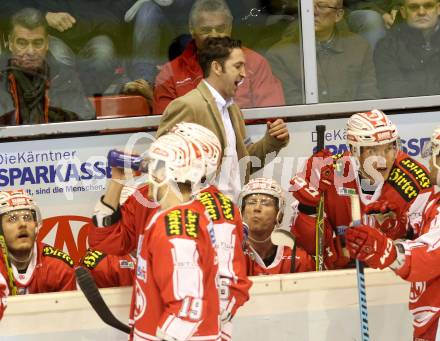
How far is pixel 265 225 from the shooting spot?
18.9 feet

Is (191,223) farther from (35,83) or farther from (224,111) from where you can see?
(35,83)

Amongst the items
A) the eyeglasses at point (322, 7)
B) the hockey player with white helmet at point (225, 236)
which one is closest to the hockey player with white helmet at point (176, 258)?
the hockey player with white helmet at point (225, 236)

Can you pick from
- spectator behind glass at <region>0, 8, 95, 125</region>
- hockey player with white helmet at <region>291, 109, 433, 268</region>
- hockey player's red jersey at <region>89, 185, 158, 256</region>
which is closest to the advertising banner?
spectator behind glass at <region>0, 8, 95, 125</region>

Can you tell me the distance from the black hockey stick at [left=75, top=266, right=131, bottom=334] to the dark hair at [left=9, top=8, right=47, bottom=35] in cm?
175

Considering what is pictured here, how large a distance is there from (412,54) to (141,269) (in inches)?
110

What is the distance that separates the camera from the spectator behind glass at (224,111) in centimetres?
570

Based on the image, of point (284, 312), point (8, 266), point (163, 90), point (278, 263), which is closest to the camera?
point (284, 312)

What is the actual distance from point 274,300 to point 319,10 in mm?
1827

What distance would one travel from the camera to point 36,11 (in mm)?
6023

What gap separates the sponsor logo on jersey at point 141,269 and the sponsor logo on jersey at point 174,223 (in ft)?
0.65

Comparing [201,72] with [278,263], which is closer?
[278,263]

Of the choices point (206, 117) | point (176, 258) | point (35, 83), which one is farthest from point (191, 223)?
point (35, 83)

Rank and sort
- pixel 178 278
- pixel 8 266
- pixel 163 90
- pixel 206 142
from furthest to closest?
pixel 163 90, pixel 8 266, pixel 206 142, pixel 178 278

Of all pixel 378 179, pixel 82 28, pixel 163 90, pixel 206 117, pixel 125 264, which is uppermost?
pixel 82 28
